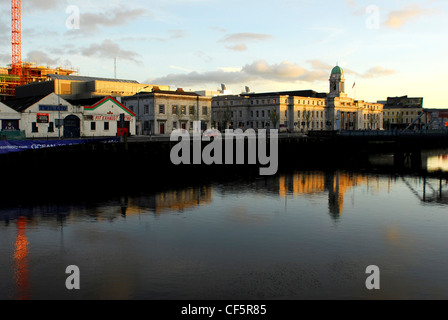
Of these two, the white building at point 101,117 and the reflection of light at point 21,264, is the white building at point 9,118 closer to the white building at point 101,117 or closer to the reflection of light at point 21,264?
the white building at point 101,117

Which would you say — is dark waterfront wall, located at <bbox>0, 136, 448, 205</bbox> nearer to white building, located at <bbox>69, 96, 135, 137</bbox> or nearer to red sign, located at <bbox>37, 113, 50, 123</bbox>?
white building, located at <bbox>69, 96, 135, 137</bbox>

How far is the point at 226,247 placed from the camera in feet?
74.2

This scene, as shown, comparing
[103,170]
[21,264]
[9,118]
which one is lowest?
[21,264]

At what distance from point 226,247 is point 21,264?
9.81 meters

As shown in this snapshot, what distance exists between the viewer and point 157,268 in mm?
19266

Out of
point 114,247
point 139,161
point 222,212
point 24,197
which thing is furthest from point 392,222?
point 139,161

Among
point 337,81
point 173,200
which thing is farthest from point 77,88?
point 337,81

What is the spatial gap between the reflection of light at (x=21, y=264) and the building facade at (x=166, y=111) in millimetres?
74960

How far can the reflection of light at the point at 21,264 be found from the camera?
1672cm

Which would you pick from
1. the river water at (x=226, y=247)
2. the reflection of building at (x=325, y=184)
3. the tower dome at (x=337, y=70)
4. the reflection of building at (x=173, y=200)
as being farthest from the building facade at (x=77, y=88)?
the tower dome at (x=337, y=70)

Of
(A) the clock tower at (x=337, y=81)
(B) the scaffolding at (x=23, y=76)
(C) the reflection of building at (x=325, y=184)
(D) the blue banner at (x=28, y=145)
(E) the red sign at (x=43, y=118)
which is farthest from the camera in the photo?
(A) the clock tower at (x=337, y=81)

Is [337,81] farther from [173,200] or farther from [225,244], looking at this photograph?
[225,244]

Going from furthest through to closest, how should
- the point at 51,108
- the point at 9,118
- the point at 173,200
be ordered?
the point at 51,108 → the point at 9,118 → the point at 173,200

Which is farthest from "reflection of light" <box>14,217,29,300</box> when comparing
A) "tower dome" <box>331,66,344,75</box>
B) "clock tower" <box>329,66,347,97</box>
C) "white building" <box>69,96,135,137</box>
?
"tower dome" <box>331,66,344,75</box>
